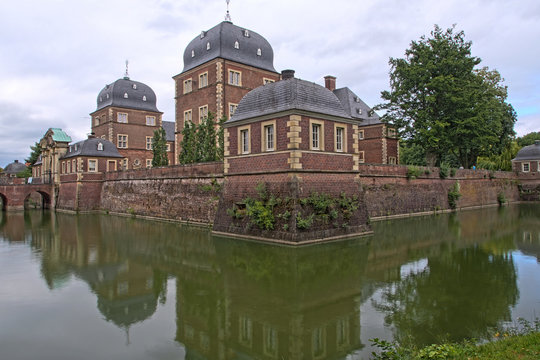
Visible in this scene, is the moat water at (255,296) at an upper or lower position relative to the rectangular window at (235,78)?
lower

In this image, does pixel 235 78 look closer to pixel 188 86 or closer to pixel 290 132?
pixel 188 86

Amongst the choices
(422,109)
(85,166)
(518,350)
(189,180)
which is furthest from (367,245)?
(85,166)

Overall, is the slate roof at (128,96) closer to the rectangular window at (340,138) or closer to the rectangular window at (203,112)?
the rectangular window at (203,112)

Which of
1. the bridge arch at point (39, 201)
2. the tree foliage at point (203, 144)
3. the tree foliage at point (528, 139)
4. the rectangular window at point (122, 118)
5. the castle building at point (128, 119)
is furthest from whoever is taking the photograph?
the tree foliage at point (528, 139)

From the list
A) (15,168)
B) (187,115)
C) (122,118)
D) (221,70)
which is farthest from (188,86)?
(15,168)

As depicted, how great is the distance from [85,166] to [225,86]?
13249 millimetres

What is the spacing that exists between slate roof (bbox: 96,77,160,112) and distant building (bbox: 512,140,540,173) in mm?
39273

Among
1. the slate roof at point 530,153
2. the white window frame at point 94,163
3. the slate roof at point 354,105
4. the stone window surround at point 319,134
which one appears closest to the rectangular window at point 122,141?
the white window frame at point 94,163

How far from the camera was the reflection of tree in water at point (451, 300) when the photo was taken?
589cm

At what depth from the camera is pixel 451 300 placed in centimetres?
731

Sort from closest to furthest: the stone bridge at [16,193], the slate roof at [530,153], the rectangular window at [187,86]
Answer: the rectangular window at [187,86] < the stone bridge at [16,193] < the slate roof at [530,153]

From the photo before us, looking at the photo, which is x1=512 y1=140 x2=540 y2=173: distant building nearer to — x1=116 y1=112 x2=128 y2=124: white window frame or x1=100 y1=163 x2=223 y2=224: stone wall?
x1=100 y1=163 x2=223 y2=224: stone wall

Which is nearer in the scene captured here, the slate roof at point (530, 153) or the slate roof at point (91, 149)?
the slate roof at point (91, 149)

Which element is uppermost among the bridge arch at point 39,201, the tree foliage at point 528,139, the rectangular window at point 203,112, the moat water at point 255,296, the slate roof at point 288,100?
the tree foliage at point 528,139
